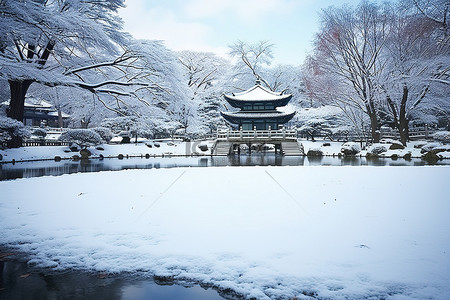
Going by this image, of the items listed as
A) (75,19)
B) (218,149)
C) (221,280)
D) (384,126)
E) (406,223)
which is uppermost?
(75,19)

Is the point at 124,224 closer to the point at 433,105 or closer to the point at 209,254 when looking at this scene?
the point at 209,254

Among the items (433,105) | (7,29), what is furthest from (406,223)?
(433,105)

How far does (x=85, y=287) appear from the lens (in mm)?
3027

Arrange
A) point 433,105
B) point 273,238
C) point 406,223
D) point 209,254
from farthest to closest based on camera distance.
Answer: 1. point 433,105
2. point 406,223
3. point 273,238
4. point 209,254

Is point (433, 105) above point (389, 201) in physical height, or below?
above

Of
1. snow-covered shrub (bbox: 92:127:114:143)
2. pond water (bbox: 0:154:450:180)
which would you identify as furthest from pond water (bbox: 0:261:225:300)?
snow-covered shrub (bbox: 92:127:114:143)

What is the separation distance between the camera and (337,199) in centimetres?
631

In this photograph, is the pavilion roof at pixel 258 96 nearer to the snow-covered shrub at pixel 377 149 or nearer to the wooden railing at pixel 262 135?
the wooden railing at pixel 262 135

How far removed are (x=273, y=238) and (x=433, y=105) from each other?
3214 centimetres

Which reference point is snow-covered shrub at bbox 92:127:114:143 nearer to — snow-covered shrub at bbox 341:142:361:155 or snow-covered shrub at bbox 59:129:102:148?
snow-covered shrub at bbox 59:129:102:148

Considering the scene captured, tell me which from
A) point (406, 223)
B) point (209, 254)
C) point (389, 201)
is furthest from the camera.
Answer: point (389, 201)

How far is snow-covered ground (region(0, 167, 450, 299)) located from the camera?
3025 mm

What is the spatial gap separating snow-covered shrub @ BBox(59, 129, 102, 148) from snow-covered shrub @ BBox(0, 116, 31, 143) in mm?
6209

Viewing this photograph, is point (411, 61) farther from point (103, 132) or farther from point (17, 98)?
point (103, 132)
